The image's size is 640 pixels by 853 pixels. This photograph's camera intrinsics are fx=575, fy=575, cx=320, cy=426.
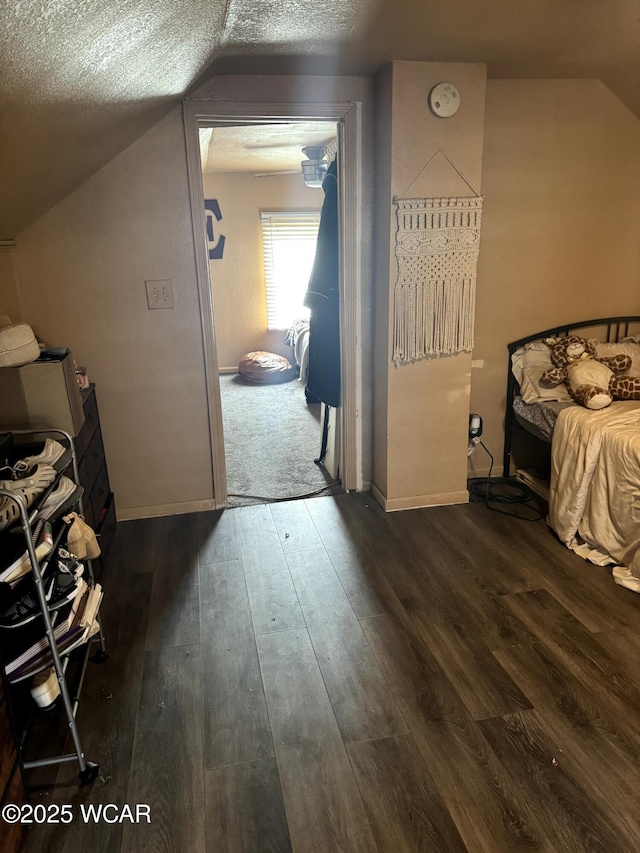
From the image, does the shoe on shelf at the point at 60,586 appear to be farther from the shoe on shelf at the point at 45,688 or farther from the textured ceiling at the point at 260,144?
the textured ceiling at the point at 260,144

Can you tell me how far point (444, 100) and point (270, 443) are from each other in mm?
2521

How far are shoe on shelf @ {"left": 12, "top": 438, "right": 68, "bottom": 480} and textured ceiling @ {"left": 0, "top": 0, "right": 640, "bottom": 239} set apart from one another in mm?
843

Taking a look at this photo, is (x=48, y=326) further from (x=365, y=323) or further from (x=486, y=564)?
(x=486, y=564)

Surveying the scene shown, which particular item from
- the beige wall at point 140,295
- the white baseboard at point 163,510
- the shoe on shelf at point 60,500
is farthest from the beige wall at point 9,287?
the shoe on shelf at point 60,500

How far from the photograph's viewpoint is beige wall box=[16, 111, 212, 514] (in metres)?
2.71

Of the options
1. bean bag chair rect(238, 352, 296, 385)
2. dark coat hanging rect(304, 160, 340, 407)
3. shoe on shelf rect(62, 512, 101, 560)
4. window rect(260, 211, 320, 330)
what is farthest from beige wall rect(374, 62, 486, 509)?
window rect(260, 211, 320, 330)

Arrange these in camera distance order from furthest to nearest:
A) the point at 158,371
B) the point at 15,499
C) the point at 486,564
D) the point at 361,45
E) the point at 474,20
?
the point at 158,371
the point at 486,564
the point at 361,45
the point at 474,20
the point at 15,499

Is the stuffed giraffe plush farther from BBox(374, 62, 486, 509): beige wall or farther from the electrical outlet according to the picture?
the electrical outlet

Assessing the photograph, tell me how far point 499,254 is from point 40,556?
2707 millimetres

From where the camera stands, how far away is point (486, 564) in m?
2.62

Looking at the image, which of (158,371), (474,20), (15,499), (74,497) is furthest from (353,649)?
(474,20)

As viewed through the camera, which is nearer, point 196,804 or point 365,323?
point 196,804

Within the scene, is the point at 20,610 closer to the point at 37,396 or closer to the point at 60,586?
the point at 60,586

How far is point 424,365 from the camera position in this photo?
9.79ft
